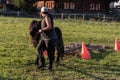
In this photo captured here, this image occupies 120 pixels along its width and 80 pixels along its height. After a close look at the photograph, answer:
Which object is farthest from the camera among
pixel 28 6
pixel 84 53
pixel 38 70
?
pixel 28 6

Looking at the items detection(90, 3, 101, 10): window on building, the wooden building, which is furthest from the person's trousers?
detection(90, 3, 101, 10): window on building

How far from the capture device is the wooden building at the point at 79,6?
172 ft

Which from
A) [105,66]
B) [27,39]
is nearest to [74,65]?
Result: [105,66]

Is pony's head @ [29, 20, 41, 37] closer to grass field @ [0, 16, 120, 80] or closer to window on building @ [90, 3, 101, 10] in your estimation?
grass field @ [0, 16, 120, 80]

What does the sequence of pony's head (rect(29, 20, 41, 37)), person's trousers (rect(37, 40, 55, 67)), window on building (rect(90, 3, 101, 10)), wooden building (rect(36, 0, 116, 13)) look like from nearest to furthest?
person's trousers (rect(37, 40, 55, 67)) < pony's head (rect(29, 20, 41, 37)) < wooden building (rect(36, 0, 116, 13)) < window on building (rect(90, 3, 101, 10))

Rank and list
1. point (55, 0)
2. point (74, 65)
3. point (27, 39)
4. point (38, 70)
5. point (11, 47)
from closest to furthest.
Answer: point (38, 70) → point (74, 65) → point (11, 47) → point (27, 39) → point (55, 0)

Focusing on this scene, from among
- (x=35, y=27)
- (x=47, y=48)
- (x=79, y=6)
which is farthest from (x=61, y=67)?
(x=79, y=6)

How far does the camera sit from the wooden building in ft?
172

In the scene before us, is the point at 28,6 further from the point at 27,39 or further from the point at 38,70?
the point at 38,70

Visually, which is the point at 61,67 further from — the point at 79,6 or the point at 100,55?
the point at 79,6

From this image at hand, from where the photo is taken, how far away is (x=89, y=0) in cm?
5381

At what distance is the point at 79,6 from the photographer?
52.8 meters

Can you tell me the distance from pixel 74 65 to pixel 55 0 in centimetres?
4023

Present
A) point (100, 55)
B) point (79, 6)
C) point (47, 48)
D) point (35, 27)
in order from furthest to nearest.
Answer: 1. point (79, 6)
2. point (100, 55)
3. point (35, 27)
4. point (47, 48)
